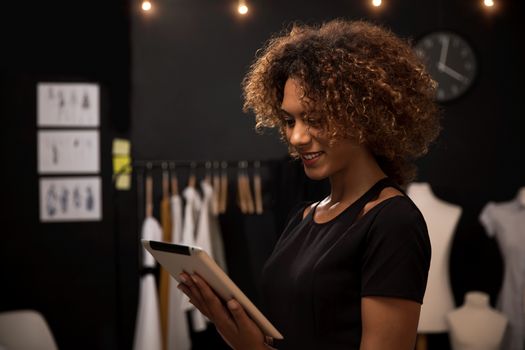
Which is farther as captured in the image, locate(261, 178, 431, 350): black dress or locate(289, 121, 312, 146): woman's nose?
locate(289, 121, 312, 146): woman's nose

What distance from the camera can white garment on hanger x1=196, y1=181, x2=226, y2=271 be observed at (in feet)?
14.3

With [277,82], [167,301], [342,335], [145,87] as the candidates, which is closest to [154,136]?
[145,87]

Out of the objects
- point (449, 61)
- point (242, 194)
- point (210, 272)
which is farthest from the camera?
point (449, 61)

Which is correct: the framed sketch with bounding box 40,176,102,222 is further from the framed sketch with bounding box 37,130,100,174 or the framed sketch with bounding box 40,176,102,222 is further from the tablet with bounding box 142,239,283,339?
the tablet with bounding box 142,239,283,339

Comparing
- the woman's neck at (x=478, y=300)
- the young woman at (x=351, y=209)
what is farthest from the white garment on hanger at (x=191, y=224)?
the young woman at (x=351, y=209)

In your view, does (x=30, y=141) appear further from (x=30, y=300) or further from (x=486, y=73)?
(x=486, y=73)

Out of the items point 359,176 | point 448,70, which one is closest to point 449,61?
point 448,70

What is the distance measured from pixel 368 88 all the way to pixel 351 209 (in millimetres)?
248

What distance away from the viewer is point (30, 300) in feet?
15.7

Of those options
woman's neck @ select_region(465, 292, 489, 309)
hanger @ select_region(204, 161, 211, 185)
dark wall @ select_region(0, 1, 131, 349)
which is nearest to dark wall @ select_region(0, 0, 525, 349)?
dark wall @ select_region(0, 1, 131, 349)

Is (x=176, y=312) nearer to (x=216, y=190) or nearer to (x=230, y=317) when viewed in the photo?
(x=216, y=190)

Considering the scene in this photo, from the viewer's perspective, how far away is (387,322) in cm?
139

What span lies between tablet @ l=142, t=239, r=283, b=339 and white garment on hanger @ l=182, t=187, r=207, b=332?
8.86 feet

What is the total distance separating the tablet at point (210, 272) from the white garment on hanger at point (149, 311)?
2695mm
